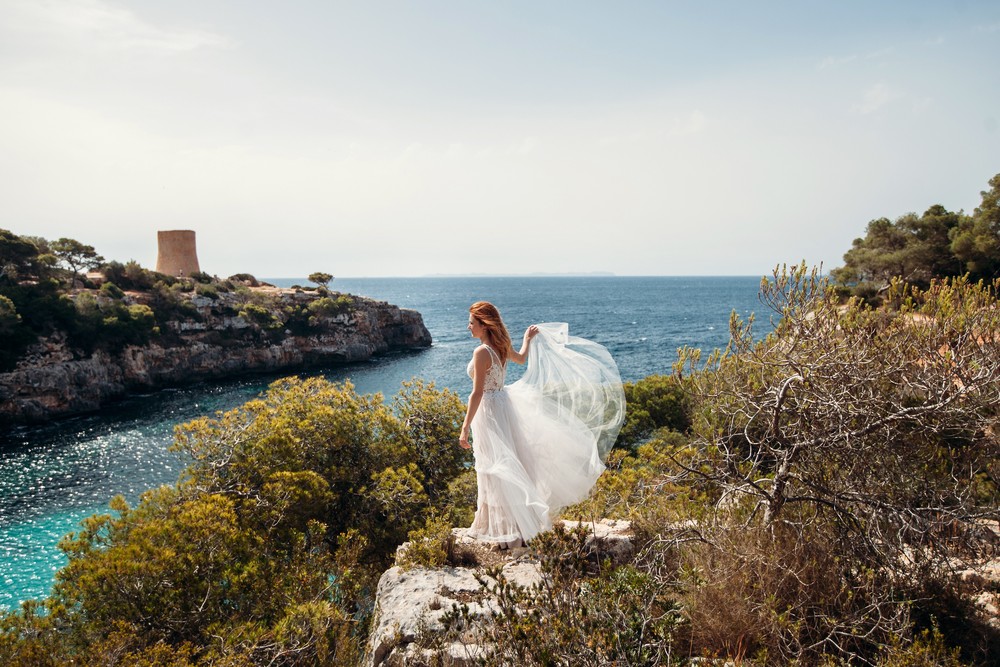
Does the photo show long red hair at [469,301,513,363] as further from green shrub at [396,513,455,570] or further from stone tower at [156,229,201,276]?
stone tower at [156,229,201,276]

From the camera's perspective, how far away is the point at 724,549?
14.1 ft

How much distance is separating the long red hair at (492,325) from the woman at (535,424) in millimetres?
12

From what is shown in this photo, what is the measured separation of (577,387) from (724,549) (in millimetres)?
3248

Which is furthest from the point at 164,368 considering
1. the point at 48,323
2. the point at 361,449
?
the point at 361,449

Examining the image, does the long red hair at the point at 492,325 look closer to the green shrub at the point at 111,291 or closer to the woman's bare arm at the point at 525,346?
the woman's bare arm at the point at 525,346

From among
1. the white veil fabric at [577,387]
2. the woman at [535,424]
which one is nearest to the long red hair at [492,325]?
the woman at [535,424]

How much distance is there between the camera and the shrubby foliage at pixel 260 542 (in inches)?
191

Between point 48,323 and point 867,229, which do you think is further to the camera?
point 48,323

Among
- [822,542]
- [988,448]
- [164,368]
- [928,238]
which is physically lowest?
[164,368]

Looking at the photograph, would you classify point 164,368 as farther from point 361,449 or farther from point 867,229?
point 867,229

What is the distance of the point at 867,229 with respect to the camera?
1414 inches

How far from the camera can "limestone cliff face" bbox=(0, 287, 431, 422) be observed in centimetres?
3728

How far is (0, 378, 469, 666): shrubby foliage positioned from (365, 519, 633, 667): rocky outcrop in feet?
1.93

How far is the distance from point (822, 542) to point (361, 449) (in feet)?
24.0
